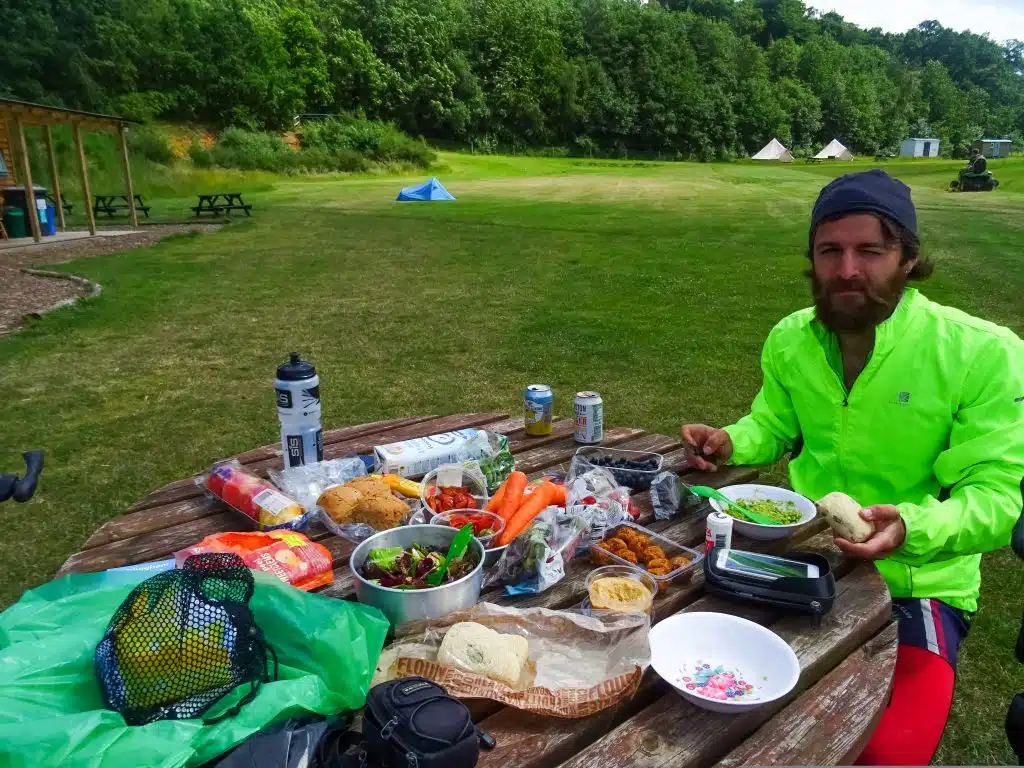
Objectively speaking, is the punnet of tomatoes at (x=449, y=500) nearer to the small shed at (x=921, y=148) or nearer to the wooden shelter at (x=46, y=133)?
the wooden shelter at (x=46, y=133)

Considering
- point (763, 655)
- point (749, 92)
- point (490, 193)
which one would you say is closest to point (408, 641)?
point (763, 655)

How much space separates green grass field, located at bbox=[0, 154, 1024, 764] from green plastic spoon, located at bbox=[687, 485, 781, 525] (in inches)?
60.3

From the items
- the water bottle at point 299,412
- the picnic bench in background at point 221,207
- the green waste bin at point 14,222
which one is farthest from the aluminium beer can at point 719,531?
the picnic bench in background at point 221,207

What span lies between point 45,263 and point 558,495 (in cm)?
1393

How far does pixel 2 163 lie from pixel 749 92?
7663cm

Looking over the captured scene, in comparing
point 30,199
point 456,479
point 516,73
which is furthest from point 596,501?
point 516,73

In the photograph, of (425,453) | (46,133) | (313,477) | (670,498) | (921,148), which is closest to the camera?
(670,498)

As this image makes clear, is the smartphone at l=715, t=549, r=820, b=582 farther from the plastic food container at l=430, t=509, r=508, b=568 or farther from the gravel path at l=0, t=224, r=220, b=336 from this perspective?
the gravel path at l=0, t=224, r=220, b=336

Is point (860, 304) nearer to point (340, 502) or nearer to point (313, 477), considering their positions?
point (340, 502)

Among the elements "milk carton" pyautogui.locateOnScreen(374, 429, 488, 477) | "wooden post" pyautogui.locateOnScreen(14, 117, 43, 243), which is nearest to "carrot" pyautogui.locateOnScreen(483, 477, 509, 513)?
"milk carton" pyautogui.locateOnScreen(374, 429, 488, 477)

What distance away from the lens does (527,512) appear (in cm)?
200

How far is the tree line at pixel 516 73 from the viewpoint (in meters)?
41.5

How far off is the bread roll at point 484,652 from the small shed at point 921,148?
295 feet

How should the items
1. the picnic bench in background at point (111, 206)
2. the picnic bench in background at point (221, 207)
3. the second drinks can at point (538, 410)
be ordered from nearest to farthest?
the second drinks can at point (538, 410) → the picnic bench in background at point (221, 207) → the picnic bench in background at point (111, 206)
